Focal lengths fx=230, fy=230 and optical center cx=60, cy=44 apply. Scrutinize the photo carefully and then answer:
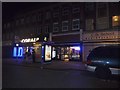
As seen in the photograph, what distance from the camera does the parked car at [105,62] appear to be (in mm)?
14618

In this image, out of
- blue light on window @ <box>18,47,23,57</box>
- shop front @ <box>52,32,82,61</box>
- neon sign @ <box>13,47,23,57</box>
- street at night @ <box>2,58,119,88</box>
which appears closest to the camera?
street at night @ <box>2,58,119,88</box>

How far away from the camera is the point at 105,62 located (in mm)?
14961

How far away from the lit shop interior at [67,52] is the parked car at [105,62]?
682 inches

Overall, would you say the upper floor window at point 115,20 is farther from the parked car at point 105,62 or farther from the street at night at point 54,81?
the street at night at point 54,81

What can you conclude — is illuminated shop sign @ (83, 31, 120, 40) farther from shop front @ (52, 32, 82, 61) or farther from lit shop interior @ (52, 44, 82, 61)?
lit shop interior @ (52, 44, 82, 61)

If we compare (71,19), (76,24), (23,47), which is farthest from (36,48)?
(23,47)

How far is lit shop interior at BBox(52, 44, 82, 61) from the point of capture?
1330 inches

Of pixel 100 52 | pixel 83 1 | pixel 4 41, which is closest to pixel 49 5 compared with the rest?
pixel 83 1

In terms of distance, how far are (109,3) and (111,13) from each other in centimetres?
139

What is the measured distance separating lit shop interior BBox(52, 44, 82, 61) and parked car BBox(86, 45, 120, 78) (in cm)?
1732

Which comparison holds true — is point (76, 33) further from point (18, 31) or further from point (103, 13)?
point (18, 31)

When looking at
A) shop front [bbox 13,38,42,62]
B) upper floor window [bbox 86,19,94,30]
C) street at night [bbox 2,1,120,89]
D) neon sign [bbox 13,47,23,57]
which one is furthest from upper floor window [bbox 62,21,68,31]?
neon sign [bbox 13,47,23,57]

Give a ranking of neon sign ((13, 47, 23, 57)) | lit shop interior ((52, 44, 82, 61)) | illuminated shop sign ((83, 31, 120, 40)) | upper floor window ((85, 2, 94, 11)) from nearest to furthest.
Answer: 1. illuminated shop sign ((83, 31, 120, 40))
2. upper floor window ((85, 2, 94, 11))
3. lit shop interior ((52, 44, 82, 61))
4. neon sign ((13, 47, 23, 57))

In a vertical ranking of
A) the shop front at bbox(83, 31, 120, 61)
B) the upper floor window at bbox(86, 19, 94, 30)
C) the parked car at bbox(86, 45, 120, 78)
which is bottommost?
the parked car at bbox(86, 45, 120, 78)
